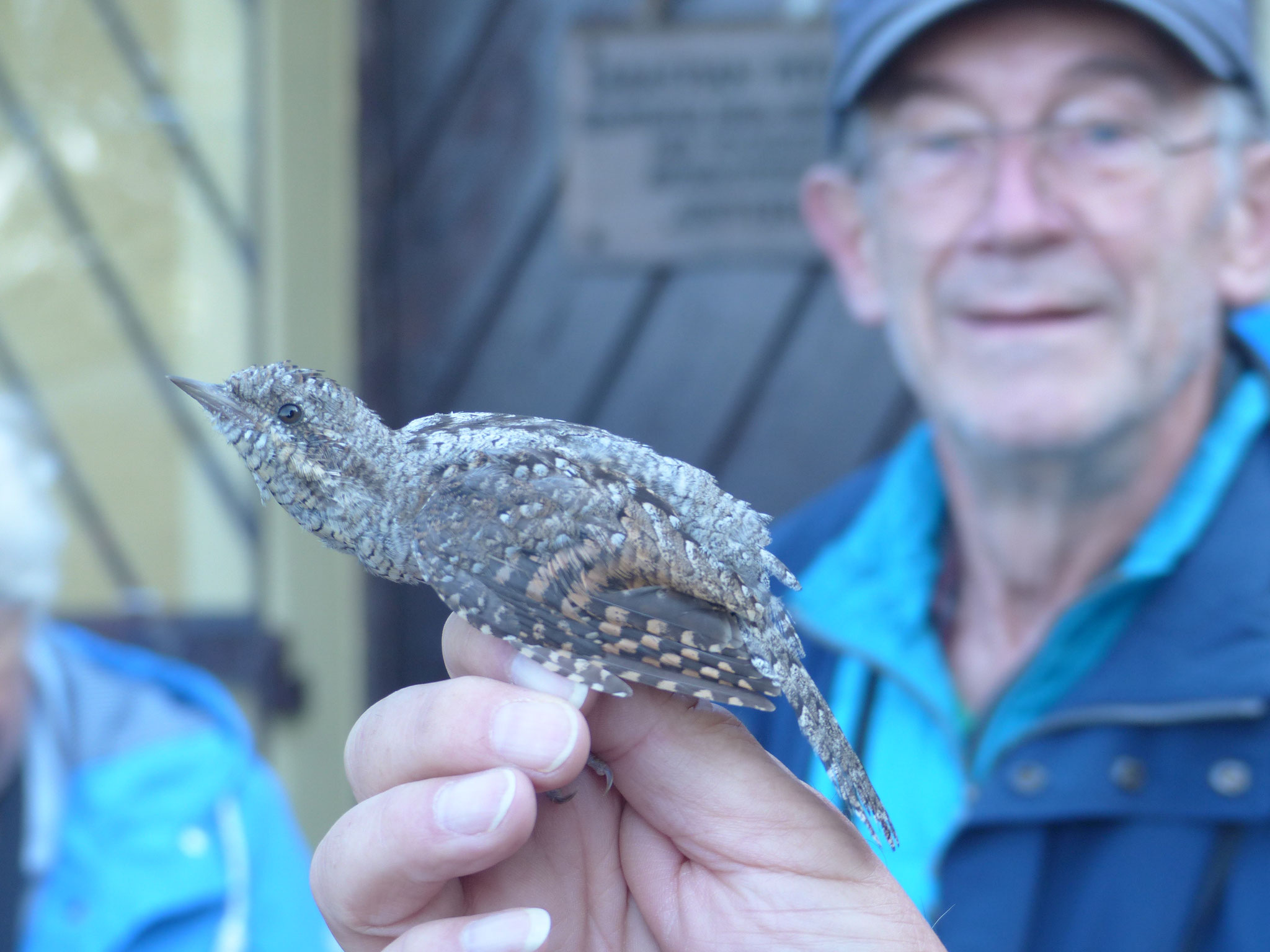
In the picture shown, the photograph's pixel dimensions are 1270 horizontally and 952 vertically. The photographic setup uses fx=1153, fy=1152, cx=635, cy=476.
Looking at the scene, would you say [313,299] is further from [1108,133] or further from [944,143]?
[1108,133]

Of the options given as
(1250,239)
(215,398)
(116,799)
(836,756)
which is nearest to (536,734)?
(836,756)

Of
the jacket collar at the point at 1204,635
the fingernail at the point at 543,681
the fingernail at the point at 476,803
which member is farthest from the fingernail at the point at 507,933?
the jacket collar at the point at 1204,635

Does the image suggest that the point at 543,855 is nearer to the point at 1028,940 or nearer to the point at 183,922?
the point at 1028,940

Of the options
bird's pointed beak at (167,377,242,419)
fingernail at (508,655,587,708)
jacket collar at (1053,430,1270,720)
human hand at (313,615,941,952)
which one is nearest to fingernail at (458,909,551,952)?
human hand at (313,615,941,952)

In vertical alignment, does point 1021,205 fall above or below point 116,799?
above

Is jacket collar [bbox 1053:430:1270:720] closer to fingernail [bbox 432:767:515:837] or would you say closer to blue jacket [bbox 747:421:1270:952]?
blue jacket [bbox 747:421:1270:952]

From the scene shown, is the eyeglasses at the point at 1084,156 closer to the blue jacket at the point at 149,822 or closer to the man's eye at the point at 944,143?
the man's eye at the point at 944,143
